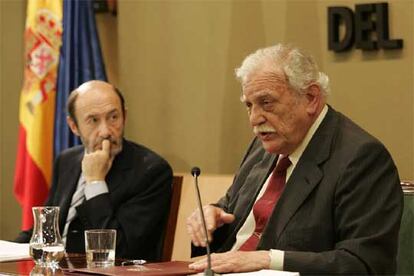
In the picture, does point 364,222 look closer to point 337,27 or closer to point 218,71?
point 337,27

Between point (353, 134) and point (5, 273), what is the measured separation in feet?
4.10

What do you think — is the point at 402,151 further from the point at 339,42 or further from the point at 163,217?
the point at 163,217

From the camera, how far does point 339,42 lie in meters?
4.15

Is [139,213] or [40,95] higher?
[40,95]

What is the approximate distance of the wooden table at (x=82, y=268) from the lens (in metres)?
2.54

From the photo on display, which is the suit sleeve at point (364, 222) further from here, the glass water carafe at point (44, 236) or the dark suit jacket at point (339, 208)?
the glass water carafe at point (44, 236)

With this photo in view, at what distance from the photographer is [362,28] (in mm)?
4059

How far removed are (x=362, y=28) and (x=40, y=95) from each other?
201 centimetres

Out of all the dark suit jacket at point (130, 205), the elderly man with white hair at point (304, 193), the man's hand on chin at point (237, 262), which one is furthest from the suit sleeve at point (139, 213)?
the man's hand on chin at point (237, 262)

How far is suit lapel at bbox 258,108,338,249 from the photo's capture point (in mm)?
2861

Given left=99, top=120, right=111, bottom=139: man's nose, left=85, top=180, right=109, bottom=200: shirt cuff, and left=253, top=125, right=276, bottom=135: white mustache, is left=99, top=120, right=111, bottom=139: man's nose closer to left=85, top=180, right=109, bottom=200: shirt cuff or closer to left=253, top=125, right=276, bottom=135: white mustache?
left=85, top=180, right=109, bottom=200: shirt cuff

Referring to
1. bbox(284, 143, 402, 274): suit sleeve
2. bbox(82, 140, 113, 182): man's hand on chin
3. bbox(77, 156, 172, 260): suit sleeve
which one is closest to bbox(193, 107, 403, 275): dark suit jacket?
bbox(284, 143, 402, 274): suit sleeve

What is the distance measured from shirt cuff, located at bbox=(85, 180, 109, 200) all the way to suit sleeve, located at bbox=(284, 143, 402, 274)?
1364 millimetres

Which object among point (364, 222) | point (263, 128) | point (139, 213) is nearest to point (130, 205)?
point (139, 213)
